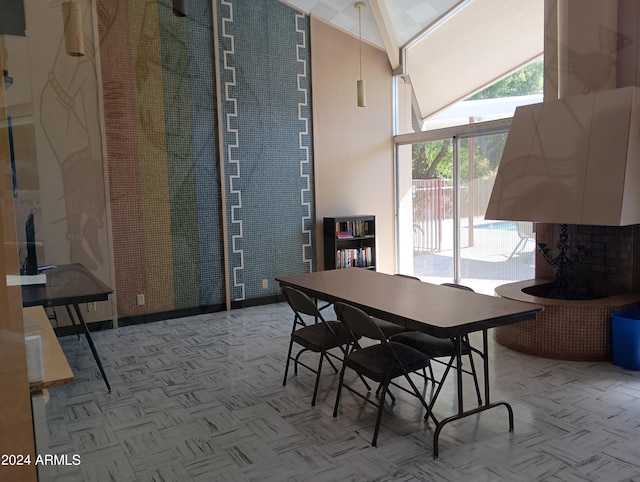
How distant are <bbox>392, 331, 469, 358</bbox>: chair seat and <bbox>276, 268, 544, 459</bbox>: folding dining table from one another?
0.66 ft

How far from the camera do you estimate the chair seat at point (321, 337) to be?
3.35 meters

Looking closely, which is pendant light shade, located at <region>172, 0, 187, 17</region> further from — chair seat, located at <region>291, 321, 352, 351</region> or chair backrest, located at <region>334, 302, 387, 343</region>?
chair seat, located at <region>291, 321, 352, 351</region>

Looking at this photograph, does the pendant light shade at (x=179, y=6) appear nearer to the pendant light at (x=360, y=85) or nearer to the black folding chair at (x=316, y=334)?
the black folding chair at (x=316, y=334)

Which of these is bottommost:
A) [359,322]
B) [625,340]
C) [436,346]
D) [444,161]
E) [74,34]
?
[625,340]

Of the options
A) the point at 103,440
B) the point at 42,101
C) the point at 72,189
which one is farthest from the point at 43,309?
the point at 42,101

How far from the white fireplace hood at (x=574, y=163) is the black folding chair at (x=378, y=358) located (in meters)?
1.89

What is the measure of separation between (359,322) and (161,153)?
3.56 m

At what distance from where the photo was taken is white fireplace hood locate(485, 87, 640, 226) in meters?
3.73

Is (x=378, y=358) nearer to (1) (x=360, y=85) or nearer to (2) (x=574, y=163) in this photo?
(2) (x=574, y=163)

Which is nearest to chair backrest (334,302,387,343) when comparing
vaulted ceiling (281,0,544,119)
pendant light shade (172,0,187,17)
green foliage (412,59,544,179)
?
pendant light shade (172,0,187,17)

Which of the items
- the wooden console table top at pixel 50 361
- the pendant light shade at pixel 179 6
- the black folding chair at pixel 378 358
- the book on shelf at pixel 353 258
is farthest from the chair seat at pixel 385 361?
the book on shelf at pixel 353 258

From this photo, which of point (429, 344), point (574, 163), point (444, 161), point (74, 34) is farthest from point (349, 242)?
point (74, 34)

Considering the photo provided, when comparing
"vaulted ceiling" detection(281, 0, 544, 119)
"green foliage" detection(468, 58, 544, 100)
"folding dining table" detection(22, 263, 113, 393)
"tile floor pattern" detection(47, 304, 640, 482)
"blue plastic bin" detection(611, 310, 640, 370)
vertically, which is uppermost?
"vaulted ceiling" detection(281, 0, 544, 119)

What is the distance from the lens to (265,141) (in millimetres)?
6133
